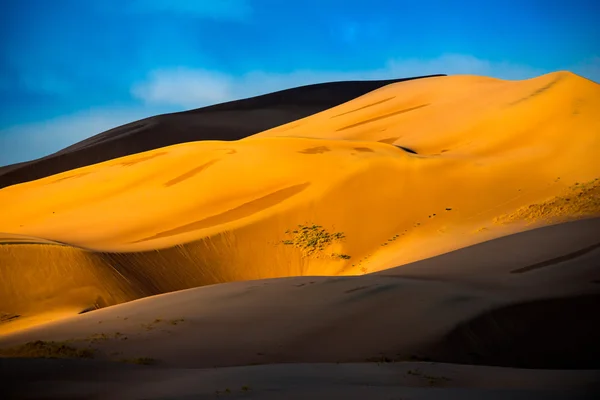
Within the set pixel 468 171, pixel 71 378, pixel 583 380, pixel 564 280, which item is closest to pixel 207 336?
pixel 71 378

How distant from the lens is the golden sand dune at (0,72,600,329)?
1716 cm

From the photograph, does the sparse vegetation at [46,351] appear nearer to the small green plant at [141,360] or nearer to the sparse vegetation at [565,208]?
the small green plant at [141,360]

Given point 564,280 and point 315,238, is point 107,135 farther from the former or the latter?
point 564,280

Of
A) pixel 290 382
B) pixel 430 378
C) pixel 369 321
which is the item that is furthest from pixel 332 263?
pixel 290 382

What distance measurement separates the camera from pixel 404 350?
9102 mm

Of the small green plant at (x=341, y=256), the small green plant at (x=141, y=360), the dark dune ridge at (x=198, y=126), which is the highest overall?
the dark dune ridge at (x=198, y=126)

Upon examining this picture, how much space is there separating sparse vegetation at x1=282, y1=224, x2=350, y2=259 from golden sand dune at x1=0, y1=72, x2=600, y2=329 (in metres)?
0.04

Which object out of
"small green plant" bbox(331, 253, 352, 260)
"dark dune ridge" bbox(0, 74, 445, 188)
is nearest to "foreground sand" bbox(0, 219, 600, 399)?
"small green plant" bbox(331, 253, 352, 260)

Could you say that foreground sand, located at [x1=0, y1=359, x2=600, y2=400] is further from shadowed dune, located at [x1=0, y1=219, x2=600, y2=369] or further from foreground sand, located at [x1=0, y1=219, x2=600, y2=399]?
shadowed dune, located at [x1=0, y1=219, x2=600, y2=369]

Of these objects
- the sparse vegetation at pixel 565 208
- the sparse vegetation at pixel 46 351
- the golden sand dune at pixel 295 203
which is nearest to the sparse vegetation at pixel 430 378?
the sparse vegetation at pixel 46 351

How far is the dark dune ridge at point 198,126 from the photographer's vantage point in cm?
5731

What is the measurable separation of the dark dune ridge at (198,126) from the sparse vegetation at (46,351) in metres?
49.5

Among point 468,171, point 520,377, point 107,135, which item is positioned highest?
point 107,135

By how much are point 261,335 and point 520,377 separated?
3.51 m
